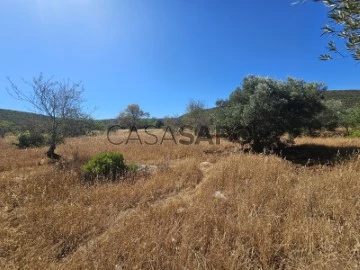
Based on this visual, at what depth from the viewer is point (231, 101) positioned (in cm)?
1091

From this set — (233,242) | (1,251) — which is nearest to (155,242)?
(233,242)

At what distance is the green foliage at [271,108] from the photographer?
29.9ft

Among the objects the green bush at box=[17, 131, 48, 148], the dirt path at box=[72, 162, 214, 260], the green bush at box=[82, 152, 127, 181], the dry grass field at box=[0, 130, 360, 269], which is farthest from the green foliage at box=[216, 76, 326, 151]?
the green bush at box=[17, 131, 48, 148]

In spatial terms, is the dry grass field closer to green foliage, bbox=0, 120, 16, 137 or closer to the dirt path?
the dirt path

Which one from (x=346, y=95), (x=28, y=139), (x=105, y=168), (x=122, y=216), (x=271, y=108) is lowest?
(x=122, y=216)

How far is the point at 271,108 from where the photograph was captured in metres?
8.81

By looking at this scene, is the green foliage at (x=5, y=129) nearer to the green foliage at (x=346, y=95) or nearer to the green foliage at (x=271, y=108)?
the green foliage at (x=271, y=108)

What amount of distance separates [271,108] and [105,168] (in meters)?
6.14

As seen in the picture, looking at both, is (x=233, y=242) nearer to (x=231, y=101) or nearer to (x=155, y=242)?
(x=155, y=242)

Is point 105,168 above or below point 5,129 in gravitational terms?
below

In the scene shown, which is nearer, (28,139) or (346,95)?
(28,139)

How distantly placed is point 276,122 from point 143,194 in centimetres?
655

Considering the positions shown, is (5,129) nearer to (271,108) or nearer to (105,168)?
(105,168)

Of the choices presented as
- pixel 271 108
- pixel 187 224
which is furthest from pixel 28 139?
pixel 187 224
